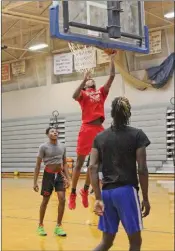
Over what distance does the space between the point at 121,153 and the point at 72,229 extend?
3.89 meters

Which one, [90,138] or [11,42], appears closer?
[90,138]

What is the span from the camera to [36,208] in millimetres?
10188

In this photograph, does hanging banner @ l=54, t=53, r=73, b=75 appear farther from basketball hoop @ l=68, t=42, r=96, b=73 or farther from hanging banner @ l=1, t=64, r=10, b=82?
basketball hoop @ l=68, t=42, r=96, b=73

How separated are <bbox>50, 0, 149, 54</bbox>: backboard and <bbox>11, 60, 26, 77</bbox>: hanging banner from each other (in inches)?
619

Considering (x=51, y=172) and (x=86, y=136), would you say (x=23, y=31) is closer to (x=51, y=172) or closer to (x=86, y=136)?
(x=51, y=172)

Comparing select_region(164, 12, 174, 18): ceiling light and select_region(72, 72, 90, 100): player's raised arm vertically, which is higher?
select_region(164, 12, 174, 18): ceiling light

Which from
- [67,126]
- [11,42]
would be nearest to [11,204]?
[67,126]

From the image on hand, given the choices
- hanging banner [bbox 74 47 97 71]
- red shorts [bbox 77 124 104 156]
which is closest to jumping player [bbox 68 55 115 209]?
red shorts [bbox 77 124 104 156]

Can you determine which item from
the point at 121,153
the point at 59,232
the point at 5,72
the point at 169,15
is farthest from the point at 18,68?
the point at 121,153

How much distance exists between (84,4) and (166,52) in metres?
11.4

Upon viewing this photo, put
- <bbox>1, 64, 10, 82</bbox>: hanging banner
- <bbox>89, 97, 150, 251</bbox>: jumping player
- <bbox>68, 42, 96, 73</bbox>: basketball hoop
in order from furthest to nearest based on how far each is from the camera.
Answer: <bbox>1, 64, 10, 82</bbox>: hanging banner < <bbox>68, 42, 96, 73</bbox>: basketball hoop < <bbox>89, 97, 150, 251</bbox>: jumping player

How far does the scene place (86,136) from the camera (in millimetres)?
Result: 6180

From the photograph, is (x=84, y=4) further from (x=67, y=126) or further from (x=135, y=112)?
(x=67, y=126)

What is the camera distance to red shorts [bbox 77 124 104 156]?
20.3 ft
